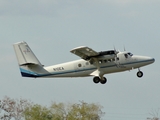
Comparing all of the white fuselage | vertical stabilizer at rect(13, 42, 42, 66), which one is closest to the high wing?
the white fuselage

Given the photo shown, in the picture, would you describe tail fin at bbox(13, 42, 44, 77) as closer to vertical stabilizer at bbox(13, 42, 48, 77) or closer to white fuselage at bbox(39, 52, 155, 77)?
vertical stabilizer at bbox(13, 42, 48, 77)

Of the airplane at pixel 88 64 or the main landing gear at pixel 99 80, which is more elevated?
the airplane at pixel 88 64

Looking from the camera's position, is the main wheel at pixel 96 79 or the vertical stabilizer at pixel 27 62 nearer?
the main wheel at pixel 96 79

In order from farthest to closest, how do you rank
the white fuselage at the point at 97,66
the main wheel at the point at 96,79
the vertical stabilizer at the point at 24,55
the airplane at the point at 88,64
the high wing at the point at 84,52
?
1. the vertical stabilizer at the point at 24,55
2. the main wheel at the point at 96,79
3. the white fuselage at the point at 97,66
4. the airplane at the point at 88,64
5. the high wing at the point at 84,52

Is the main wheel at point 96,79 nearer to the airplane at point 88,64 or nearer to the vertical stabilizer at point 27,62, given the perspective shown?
the airplane at point 88,64

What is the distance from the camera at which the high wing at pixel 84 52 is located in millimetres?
82188

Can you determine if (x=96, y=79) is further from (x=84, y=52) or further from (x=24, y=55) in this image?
(x=24, y=55)

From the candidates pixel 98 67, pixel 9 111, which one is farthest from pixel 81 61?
pixel 9 111

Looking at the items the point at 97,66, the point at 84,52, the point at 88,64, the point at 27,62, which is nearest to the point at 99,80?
the point at 97,66

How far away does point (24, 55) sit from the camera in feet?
282

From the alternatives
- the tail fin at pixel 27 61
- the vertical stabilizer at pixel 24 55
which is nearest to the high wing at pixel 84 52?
the tail fin at pixel 27 61

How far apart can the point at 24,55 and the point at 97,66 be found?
23.5ft

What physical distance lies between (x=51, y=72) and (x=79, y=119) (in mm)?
21940

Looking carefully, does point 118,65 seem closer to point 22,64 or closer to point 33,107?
point 22,64
